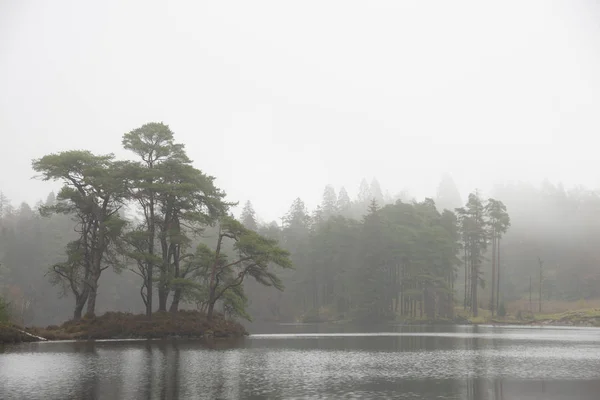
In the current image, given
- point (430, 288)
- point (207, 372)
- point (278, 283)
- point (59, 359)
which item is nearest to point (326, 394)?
point (207, 372)

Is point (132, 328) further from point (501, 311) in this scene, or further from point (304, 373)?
point (501, 311)

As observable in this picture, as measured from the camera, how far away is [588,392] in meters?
21.1

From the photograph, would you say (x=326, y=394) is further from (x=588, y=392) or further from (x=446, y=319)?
(x=446, y=319)

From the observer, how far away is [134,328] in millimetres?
53719

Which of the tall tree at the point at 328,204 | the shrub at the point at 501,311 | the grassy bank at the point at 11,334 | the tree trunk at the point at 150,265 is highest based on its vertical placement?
the tall tree at the point at 328,204

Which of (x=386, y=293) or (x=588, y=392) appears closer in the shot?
(x=588, y=392)

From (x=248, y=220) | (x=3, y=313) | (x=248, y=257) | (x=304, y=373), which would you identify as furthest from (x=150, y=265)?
(x=248, y=220)

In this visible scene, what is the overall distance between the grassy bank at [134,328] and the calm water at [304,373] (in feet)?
38.4

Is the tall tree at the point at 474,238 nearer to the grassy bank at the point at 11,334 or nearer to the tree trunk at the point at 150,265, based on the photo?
the tree trunk at the point at 150,265

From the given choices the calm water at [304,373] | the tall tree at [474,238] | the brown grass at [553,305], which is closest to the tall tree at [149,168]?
the calm water at [304,373]

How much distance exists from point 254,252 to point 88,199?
20.5 m

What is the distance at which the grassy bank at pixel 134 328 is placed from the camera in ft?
171

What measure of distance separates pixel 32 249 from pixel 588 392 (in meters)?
126

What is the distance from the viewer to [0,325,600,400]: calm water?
21016 millimetres
